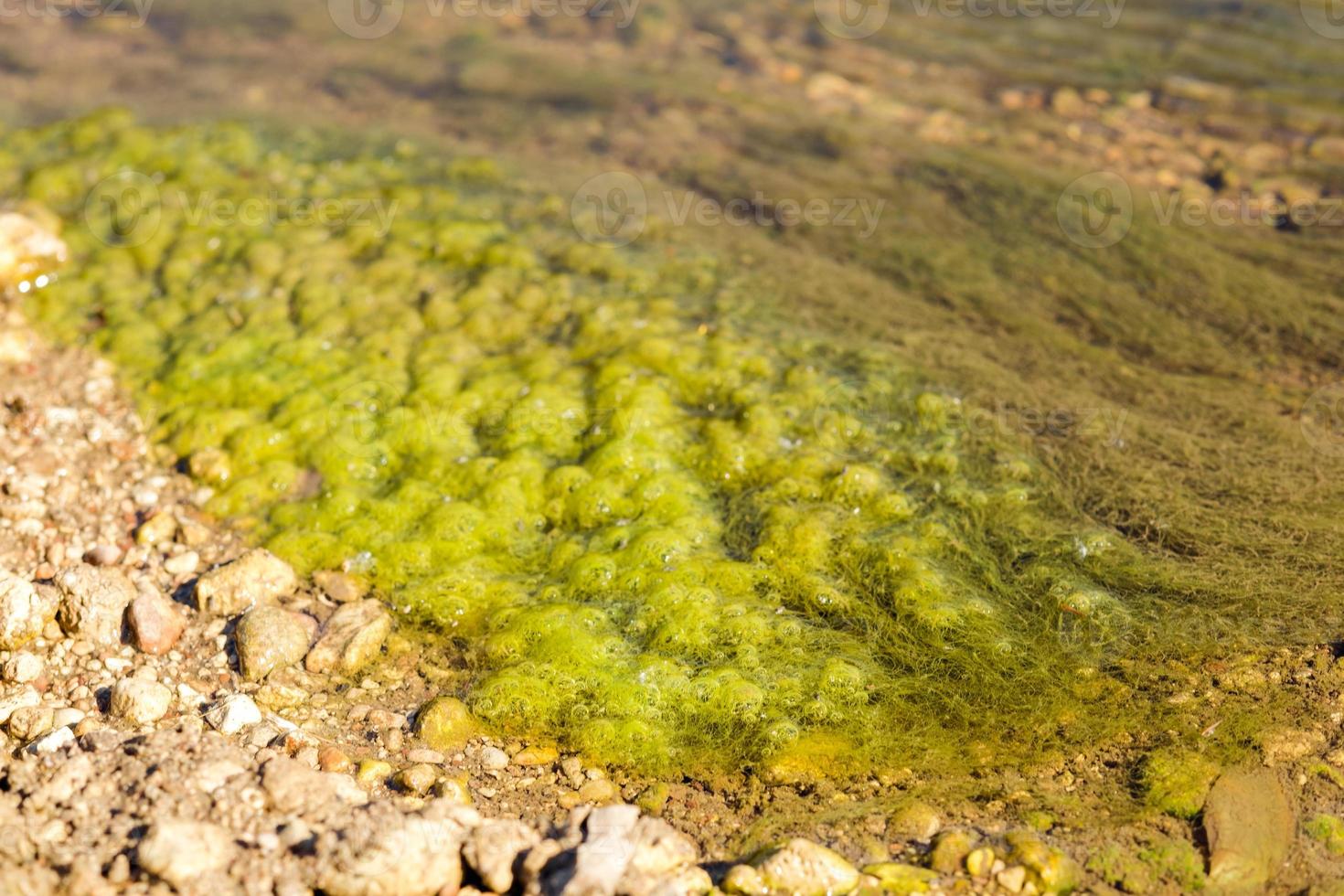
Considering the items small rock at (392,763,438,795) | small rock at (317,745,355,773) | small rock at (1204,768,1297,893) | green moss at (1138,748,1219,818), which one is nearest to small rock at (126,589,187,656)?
small rock at (317,745,355,773)

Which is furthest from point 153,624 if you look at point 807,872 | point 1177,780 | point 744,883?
point 1177,780

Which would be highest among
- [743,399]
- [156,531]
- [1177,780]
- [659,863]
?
[743,399]

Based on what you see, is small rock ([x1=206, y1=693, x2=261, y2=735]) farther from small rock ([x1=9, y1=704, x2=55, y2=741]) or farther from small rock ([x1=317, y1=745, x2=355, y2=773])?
small rock ([x1=9, y1=704, x2=55, y2=741])

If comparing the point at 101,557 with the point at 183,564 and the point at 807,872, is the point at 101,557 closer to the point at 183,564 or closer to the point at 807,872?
the point at 183,564

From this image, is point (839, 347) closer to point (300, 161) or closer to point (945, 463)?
point (945, 463)

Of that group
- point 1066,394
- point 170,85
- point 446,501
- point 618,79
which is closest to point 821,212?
point 1066,394

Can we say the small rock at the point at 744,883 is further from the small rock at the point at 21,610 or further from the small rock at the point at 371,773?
the small rock at the point at 21,610
